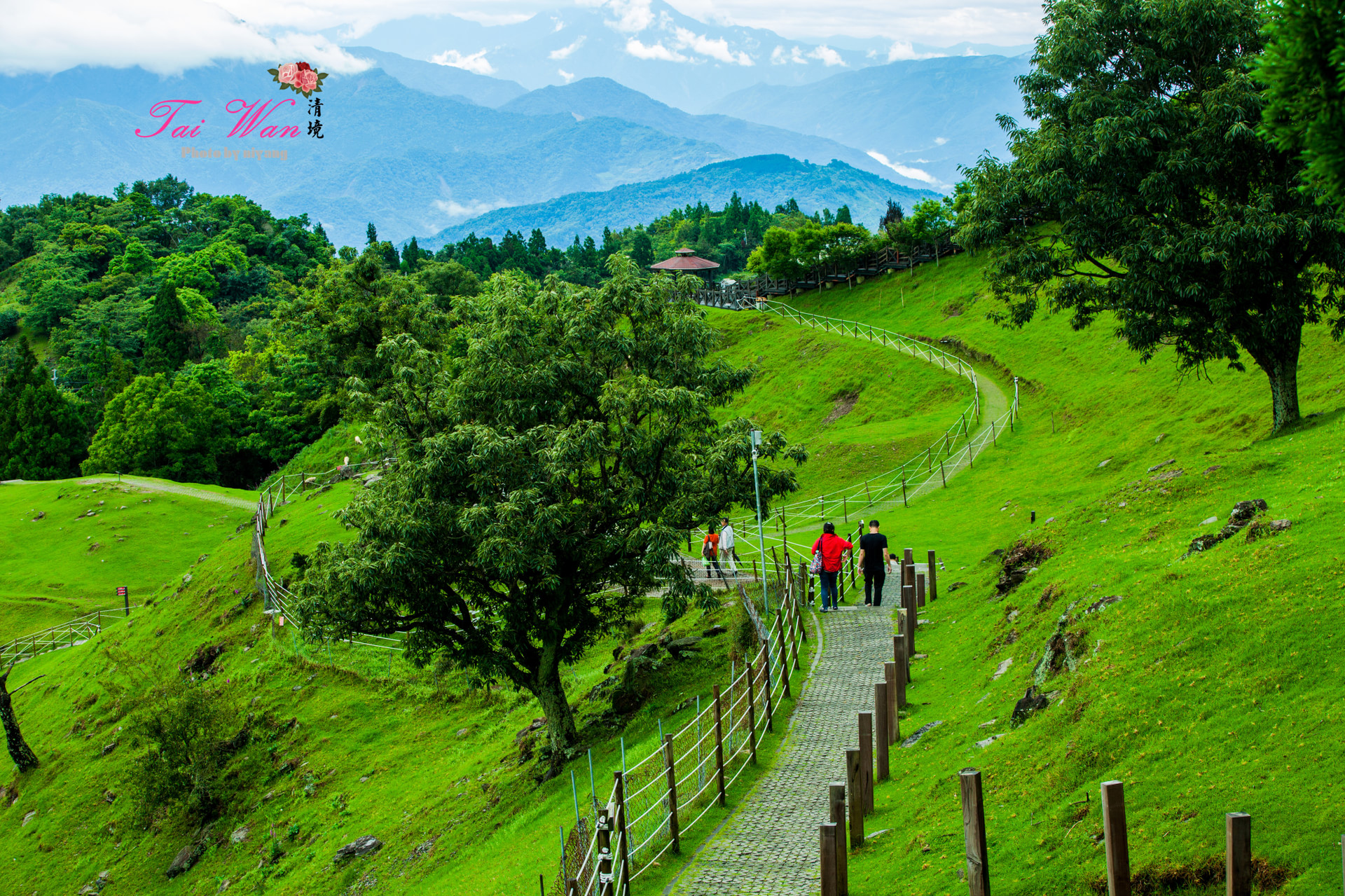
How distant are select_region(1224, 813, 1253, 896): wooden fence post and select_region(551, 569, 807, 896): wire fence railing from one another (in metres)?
6.80

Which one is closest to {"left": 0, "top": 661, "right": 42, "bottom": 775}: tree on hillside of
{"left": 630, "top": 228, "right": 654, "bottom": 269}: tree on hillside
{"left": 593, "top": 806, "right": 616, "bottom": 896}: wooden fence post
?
{"left": 593, "top": 806, "right": 616, "bottom": 896}: wooden fence post

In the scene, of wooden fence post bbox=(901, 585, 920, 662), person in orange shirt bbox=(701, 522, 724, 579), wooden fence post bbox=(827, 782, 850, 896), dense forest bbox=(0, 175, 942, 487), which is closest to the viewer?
wooden fence post bbox=(827, 782, 850, 896)

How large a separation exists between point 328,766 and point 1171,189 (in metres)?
29.4

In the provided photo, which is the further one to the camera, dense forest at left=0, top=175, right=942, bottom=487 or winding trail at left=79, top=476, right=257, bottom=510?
winding trail at left=79, top=476, right=257, bottom=510

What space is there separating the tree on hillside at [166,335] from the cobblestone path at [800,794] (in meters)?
98.6

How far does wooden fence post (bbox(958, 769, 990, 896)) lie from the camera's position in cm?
864

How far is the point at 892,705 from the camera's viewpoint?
15.0m

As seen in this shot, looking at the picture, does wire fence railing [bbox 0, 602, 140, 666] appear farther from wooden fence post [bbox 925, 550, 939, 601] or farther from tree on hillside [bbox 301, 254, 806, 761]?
wooden fence post [bbox 925, 550, 939, 601]

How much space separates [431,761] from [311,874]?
455 cm

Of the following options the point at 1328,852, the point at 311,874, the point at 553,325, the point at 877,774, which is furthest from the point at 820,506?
the point at 1328,852

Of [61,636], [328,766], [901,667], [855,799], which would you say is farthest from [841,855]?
[61,636]

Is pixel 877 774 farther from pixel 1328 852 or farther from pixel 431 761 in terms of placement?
pixel 431 761

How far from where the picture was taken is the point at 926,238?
76.6 m

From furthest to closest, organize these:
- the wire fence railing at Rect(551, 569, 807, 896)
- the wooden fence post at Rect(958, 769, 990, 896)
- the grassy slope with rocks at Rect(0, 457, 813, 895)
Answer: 1. the grassy slope with rocks at Rect(0, 457, 813, 895)
2. the wire fence railing at Rect(551, 569, 807, 896)
3. the wooden fence post at Rect(958, 769, 990, 896)
